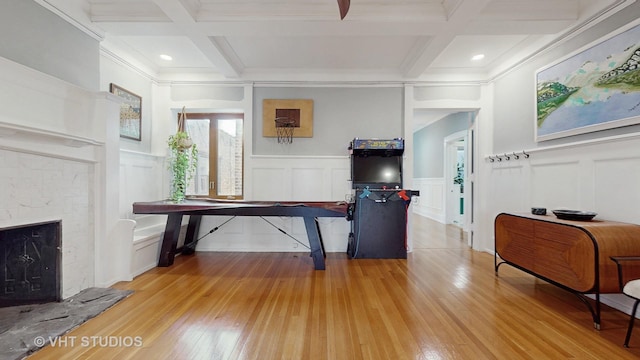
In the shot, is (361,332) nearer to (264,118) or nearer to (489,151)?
(264,118)

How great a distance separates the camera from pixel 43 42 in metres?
2.30

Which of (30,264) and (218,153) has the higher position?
(218,153)

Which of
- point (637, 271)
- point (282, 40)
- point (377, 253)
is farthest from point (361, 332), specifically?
point (282, 40)

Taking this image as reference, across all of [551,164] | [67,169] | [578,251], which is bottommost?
[578,251]

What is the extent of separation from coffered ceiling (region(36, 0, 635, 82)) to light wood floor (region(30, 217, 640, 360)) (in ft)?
8.95

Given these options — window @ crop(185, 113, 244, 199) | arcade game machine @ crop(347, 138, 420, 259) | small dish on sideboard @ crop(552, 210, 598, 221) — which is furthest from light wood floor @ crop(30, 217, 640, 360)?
window @ crop(185, 113, 244, 199)

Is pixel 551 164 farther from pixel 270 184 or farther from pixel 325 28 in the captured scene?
pixel 270 184

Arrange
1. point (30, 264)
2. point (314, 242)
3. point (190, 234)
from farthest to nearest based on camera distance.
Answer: point (190, 234) < point (314, 242) < point (30, 264)

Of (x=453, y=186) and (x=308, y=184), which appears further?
(x=453, y=186)

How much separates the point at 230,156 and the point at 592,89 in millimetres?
4655

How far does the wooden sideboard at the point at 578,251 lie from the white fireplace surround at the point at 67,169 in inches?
166

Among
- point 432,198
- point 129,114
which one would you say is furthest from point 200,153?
point 432,198

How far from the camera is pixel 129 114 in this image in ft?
11.6

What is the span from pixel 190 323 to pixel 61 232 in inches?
60.9
